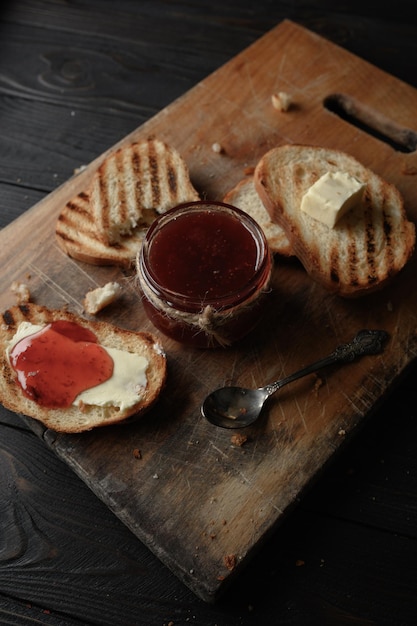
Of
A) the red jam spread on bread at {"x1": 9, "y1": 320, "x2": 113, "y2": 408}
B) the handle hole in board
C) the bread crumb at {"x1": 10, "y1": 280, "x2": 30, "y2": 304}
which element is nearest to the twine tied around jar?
the red jam spread on bread at {"x1": 9, "y1": 320, "x2": 113, "y2": 408}

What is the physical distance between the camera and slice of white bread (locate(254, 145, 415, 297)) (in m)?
3.50

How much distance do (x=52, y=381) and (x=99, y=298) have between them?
1.68 ft

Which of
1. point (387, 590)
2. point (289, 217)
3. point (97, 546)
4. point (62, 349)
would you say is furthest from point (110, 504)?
point (289, 217)

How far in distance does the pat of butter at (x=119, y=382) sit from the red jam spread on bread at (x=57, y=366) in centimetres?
2

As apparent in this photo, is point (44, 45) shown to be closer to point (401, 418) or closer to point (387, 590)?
point (401, 418)

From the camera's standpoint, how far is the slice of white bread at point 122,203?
3.63m

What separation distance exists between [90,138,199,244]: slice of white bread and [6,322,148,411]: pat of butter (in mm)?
648

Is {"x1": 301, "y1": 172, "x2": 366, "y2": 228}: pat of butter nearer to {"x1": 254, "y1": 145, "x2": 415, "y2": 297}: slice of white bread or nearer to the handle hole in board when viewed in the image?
{"x1": 254, "y1": 145, "x2": 415, "y2": 297}: slice of white bread

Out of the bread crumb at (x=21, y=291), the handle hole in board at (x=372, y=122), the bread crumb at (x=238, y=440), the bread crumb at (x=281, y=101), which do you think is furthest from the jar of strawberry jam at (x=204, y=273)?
the handle hole in board at (x=372, y=122)

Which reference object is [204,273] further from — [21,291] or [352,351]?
[21,291]

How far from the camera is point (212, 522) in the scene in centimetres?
300

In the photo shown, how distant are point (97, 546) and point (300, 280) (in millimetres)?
1591

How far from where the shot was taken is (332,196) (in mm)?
3494

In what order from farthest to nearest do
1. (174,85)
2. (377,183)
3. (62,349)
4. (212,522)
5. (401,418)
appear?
(174,85) → (377,183) → (401,418) → (62,349) → (212,522)
